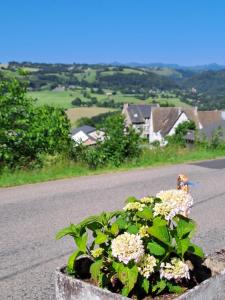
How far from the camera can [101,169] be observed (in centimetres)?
1322

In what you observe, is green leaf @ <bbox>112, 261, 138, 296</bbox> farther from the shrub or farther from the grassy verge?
the grassy verge

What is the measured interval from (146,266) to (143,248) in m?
0.13

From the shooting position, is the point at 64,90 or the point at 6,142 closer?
the point at 6,142

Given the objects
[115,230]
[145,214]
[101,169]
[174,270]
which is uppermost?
[145,214]

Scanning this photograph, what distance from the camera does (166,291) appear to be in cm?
338

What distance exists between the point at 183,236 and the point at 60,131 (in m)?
10.7

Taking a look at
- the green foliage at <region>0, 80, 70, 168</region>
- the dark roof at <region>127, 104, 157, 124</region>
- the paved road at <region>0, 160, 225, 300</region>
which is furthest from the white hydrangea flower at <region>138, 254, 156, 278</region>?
the dark roof at <region>127, 104, 157, 124</region>

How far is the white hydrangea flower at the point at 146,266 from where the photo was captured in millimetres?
3176

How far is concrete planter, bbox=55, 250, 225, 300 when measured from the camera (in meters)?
3.11

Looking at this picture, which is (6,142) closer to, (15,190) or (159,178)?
(15,190)

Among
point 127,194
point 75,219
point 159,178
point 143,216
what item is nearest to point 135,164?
point 159,178

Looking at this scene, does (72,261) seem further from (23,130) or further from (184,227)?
(23,130)

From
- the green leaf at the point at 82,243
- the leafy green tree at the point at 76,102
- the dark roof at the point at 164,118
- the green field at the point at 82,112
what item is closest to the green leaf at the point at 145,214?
the green leaf at the point at 82,243

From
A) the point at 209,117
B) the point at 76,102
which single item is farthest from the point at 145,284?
the point at 76,102
